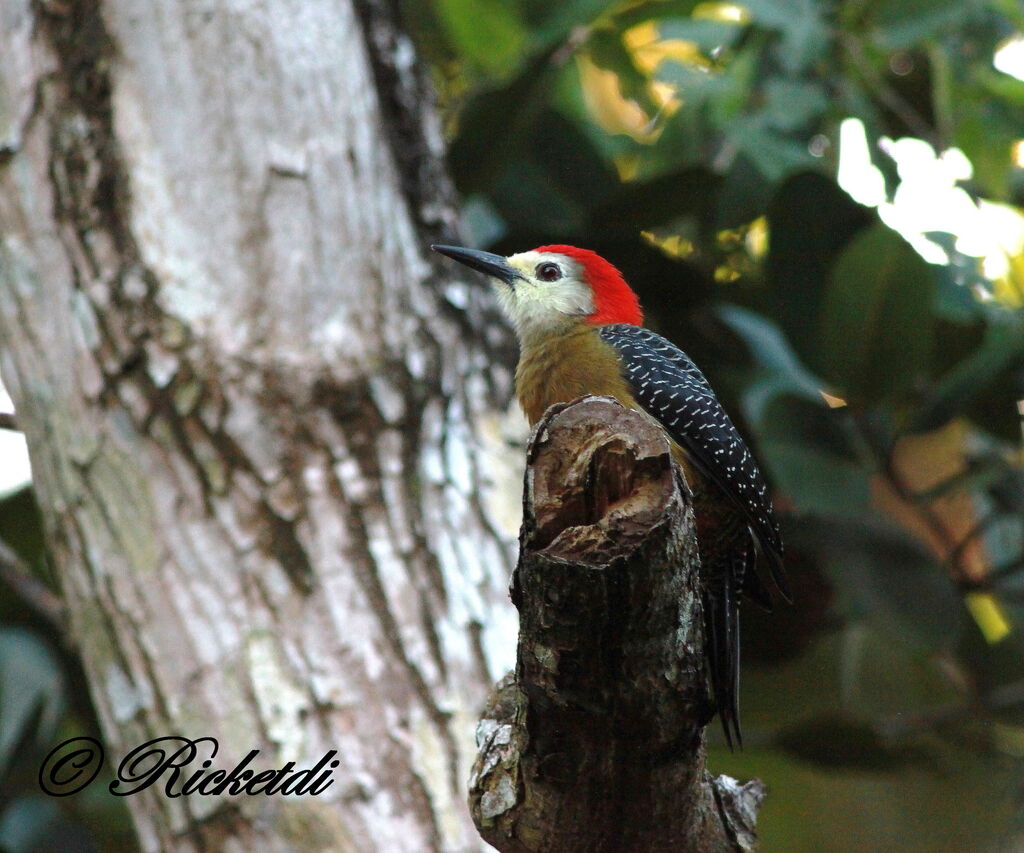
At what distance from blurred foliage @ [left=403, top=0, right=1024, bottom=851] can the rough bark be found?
2.25 metres

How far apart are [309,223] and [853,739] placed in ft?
9.35

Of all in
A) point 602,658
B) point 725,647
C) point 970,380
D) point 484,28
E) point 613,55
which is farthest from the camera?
point 613,55

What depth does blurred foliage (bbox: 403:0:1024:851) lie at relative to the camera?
4.28m

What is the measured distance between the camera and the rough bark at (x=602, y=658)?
5.97ft

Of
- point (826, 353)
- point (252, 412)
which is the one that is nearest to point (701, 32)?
point (826, 353)

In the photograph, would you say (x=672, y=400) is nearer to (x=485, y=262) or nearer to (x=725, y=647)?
(x=725, y=647)

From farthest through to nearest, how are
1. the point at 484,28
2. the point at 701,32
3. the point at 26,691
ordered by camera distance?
the point at 484,28 → the point at 701,32 → the point at 26,691

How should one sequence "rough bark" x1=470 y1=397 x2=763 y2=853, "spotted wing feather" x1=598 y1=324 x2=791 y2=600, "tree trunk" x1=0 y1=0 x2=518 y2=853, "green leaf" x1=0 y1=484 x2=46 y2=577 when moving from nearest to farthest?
"rough bark" x1=470 y1=397 x2=763 y2=853 < "spotted wing feather" x1=598 y1=324 x2=791 y2=600 < "tree trunk" x1=0 y1=0 x2=518 y2=853 < "green leaf" x1=0 y1=484 x2=46 y2=577

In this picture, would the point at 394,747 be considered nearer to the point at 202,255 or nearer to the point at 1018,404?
the point at 202,255

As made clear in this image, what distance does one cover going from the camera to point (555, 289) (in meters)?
3.83

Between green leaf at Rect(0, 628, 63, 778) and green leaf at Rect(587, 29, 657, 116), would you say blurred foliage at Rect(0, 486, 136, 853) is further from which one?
green leaf at Rect(587, 29, 657, 116)

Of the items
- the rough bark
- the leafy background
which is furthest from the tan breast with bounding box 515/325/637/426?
the rough bark

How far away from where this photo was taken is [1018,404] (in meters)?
4.67

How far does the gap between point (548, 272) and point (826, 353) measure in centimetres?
117
